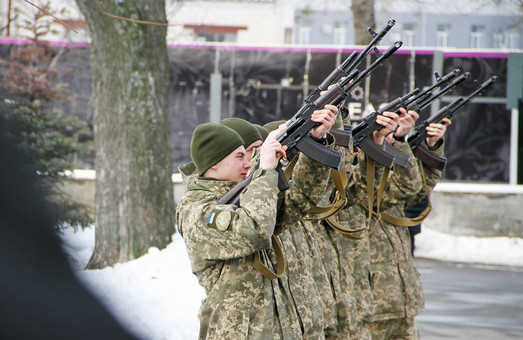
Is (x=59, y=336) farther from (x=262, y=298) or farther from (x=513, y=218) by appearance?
(x=513, y=218)

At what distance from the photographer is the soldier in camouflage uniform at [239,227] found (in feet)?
11.0

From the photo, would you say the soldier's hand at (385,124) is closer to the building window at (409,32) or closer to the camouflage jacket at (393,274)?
the camouflage jacket at (393,274)

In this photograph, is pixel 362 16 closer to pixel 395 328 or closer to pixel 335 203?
pixel 395 328

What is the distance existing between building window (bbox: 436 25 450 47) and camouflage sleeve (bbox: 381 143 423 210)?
3704cm

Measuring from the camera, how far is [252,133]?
4.32m

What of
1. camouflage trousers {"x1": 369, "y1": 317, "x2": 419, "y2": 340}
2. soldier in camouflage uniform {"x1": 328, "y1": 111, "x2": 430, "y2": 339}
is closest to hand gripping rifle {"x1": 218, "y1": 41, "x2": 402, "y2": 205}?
soldier in camouflage uniform {"x1": 328, "y1": 111, "x2": 430, "y2": 339}

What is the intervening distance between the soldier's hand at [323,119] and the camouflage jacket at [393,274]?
1787mm

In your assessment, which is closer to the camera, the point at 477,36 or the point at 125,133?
the point at 125,133

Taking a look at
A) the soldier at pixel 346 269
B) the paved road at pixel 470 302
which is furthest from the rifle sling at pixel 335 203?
the paved road at pixel 470 302

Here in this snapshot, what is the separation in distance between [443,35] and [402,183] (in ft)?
124

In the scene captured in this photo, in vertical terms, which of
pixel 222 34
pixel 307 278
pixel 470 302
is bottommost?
pixel 470 302

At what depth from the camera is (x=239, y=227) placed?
3295 mm

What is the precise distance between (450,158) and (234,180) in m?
13.6

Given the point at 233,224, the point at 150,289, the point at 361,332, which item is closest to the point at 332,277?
the point at 361,332
